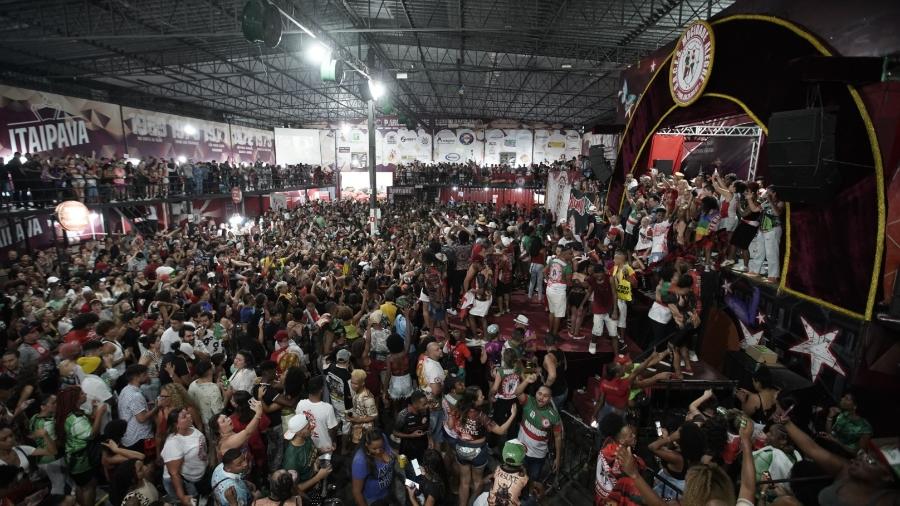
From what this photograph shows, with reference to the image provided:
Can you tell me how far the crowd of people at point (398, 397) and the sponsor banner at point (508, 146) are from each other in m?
25.9

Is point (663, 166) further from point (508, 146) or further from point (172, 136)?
point (172, 136)

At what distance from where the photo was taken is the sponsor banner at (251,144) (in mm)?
28609

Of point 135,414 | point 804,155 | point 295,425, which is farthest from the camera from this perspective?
point 804,155

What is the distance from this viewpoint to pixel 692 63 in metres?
8.04

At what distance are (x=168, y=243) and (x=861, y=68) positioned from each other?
15182 mm

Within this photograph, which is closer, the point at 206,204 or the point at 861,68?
the point at 861,68

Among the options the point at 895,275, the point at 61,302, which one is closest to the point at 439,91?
the point at 61,302

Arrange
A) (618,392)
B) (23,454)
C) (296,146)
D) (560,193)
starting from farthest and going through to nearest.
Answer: (296,146) < (560,193) < (618,392) < (23,454)

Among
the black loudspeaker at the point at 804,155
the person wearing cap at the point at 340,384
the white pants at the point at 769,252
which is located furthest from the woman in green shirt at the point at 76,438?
the white pants at the point at 769,252

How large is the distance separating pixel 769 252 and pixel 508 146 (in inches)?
1139

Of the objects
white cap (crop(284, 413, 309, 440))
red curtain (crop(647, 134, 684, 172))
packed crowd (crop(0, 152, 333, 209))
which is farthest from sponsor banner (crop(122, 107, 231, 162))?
red curtain (crop(647, 134, 684, 172))

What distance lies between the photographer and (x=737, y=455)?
3939 mm

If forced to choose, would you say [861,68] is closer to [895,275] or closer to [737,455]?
[895,275]

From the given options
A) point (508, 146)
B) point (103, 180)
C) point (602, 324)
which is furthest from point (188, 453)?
point (508, 146)
